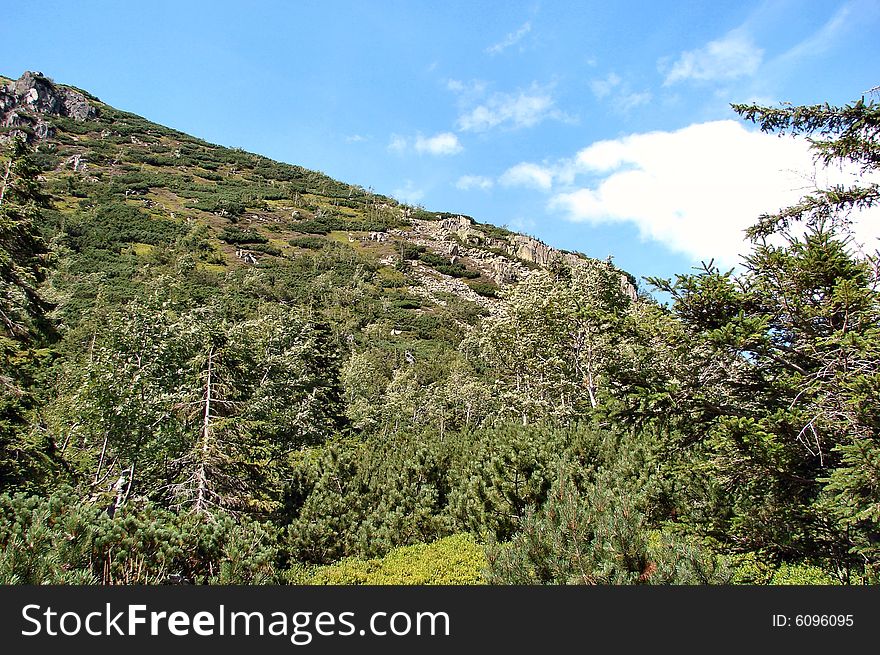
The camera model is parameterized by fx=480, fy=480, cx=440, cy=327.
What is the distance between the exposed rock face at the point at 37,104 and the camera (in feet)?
437

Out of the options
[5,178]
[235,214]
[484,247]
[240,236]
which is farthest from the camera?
[484,247]

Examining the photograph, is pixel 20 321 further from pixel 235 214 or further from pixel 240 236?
pixel 235 214

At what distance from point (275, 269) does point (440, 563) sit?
289ft

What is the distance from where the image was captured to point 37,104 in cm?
14750

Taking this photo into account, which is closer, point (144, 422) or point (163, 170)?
point (144, 422)

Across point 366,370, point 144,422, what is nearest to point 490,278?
point 366,370

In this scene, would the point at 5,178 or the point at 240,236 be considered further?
the point at 240,236

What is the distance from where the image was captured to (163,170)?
138 metres

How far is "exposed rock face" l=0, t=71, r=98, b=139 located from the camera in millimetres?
133125

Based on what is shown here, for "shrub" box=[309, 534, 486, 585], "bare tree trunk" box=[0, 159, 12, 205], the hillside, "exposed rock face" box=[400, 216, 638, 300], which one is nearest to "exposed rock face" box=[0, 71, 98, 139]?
the hillside

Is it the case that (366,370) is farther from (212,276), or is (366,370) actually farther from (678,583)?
(678,583)

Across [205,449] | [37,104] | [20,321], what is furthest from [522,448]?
[37,104]

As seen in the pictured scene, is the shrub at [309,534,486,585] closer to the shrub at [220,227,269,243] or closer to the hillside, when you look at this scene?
the hillside

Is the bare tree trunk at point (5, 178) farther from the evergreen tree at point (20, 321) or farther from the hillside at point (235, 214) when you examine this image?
the hillside at point (235, 214)
